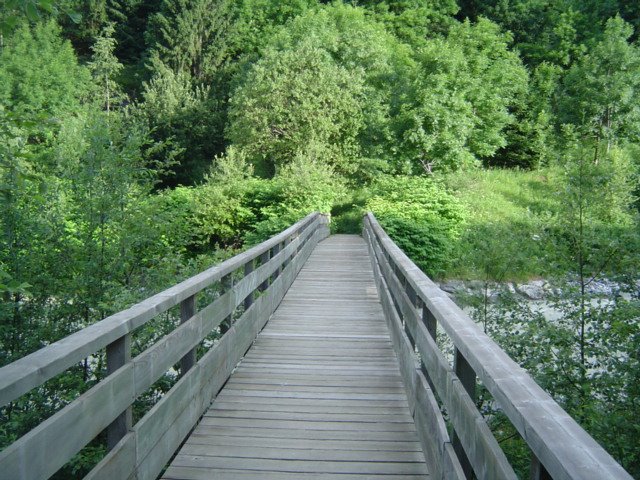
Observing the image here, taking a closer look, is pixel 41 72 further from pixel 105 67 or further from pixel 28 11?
pixel 28 11

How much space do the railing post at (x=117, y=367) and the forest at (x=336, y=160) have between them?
4.17 feet

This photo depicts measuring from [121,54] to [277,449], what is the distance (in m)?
52.3

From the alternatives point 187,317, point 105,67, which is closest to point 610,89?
point 105,67

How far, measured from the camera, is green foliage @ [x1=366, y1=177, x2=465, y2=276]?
21.8 metres

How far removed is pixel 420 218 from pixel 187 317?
1957 cm

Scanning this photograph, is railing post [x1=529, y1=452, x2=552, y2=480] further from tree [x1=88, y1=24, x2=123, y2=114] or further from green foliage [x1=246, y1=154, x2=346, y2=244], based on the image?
tree [x1=88, y1=24, x2=123, y2=114]

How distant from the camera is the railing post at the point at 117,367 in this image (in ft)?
8.80

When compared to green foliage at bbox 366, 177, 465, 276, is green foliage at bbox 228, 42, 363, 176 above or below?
above

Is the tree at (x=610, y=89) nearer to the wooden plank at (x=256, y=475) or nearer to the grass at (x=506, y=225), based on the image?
the grass at (x=506, y=225)

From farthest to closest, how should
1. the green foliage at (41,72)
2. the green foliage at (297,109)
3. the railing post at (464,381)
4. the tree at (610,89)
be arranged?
1. the green foliage at (41,72)
2. the tree at (610,89)
3. the green foliage at (297,109)
4. the railing post at (464,381)

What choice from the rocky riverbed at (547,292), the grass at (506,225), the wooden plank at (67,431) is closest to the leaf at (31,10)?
the wooden plank at (67,431)

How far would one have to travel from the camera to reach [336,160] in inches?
1293

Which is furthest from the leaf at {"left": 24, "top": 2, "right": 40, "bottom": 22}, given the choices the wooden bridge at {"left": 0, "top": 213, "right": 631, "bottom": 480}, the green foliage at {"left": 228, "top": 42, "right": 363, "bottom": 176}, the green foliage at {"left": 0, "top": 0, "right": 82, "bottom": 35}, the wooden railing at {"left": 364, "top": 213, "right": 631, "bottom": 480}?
the green foliage at {"left": 228, "top": 42, "right": 363, "bottom": 176}

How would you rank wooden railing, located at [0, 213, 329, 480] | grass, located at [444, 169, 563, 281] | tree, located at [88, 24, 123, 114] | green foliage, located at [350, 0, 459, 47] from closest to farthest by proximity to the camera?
wooden railing, located at [0, 213, 329, 480] < grass, located at [444, 169, 563, 281] < tree, located at [88, 24, 123, 114] < green foliage, located at [350, 0, 459, 47]
